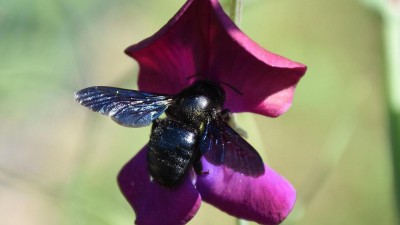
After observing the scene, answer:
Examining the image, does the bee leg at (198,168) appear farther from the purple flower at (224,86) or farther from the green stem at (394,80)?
the green stem at (394,80)

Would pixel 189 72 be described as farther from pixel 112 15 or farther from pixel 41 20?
pixel 112 15

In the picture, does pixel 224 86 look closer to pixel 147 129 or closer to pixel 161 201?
pixel 161 201

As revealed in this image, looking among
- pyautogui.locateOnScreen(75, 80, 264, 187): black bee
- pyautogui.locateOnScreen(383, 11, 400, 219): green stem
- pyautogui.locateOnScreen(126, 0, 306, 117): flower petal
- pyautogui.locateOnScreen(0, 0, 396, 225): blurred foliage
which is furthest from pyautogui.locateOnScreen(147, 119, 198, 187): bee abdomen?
pyautogui.locateOnScreen(0, 0, 396, 225): blurred foliage

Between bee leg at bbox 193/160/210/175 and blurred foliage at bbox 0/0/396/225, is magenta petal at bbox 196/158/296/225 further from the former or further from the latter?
blurred foliage at bbox 0/0/396/225

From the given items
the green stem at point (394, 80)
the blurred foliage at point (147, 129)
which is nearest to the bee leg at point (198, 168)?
the green stem at point (394, 80)

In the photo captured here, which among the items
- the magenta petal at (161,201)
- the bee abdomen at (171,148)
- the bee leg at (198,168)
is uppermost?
the bee abdomen at (171,148)

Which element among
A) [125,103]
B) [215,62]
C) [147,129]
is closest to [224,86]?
[215,62]

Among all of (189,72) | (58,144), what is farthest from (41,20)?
(189,72)
